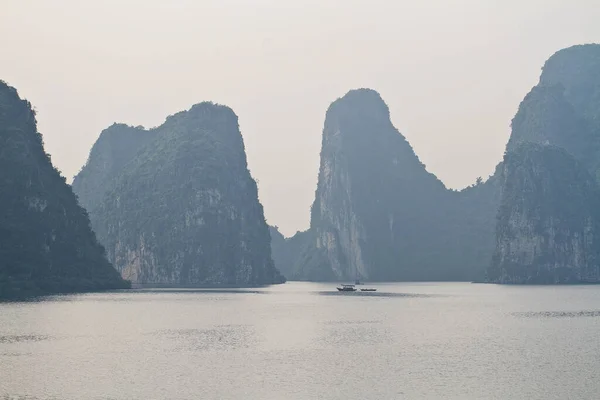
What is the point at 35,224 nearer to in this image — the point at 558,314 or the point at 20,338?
the point at 20,338

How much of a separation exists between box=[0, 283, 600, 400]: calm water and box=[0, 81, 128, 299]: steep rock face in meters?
37.8

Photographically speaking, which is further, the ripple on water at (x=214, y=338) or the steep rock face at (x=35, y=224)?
the steep rock face at (x=35, y=224)

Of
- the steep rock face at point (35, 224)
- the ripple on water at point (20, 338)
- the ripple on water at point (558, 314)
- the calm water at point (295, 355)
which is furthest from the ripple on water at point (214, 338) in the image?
the steep rock face at point (35, 224)

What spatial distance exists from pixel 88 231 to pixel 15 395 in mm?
154411

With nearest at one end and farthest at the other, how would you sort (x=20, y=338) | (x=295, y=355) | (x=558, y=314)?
(x=295, y=355) < (x=20, y=338) < (x=558, y=314)

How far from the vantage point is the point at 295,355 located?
220 feet

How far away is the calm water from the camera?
4997cm

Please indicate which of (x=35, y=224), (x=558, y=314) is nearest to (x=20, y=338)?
(x=558, y=314)

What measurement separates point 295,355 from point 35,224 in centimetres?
11035

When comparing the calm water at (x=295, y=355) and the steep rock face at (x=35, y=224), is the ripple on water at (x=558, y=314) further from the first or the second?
the steep rock face at (x=35, y=224)

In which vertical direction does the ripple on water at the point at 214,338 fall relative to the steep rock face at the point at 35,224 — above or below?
below

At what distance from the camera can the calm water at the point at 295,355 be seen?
4997 cm

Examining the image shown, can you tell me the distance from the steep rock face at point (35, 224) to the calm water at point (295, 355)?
124ft

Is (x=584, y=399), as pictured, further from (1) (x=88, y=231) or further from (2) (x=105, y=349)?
(1) (x=88, y=231)
